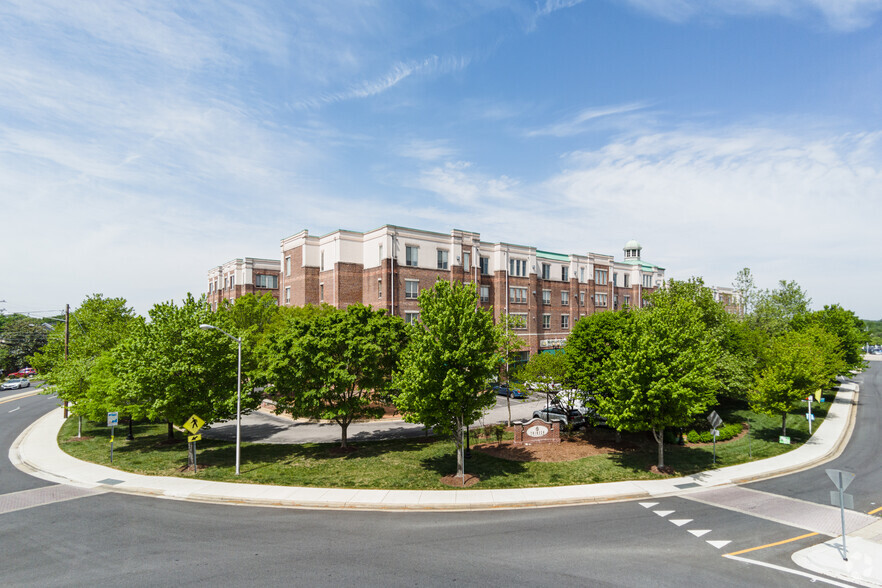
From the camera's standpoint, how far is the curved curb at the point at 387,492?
18.3m

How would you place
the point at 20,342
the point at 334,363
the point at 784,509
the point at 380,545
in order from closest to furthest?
the point at 380,545
the point at 784,509
the point at 334,363
the point at 20,342

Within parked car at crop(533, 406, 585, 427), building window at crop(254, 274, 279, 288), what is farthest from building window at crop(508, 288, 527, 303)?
building window at crop(254, 274, 279, 288)

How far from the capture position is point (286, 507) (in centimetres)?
1809

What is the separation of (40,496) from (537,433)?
25.0m

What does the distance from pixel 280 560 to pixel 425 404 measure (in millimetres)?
8884

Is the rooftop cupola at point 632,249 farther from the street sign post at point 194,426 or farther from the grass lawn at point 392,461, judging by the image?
the street sign post at point 194,426

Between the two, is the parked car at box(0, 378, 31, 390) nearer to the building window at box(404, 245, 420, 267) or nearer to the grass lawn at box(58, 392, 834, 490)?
the grass lawn at box(58, 392, 834, 490)

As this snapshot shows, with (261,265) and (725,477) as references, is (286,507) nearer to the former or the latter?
(725,477)

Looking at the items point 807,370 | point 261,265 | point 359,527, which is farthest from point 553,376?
point 261,265

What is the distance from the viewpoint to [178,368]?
76.0 feet

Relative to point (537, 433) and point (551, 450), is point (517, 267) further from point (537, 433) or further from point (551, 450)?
point (551, 450)

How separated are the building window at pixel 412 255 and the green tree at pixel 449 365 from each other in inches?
1046

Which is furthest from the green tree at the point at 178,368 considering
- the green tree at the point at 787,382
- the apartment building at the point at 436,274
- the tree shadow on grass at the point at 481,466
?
the green tree at the point at 787,382

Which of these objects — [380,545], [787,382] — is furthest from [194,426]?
[787,382]
